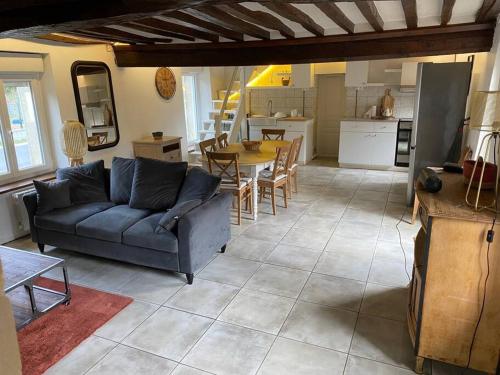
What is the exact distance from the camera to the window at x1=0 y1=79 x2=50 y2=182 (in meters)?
4.15

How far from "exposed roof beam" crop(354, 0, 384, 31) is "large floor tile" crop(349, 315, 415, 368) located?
237 centimetres

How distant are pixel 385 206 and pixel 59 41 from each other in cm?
468

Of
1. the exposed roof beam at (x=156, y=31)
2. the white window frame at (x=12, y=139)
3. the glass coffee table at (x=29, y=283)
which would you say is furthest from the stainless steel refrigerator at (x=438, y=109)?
the white window frame at (x=12, y=139)

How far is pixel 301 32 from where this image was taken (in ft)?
14.4

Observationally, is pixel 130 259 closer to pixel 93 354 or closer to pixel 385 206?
pixel 93 354

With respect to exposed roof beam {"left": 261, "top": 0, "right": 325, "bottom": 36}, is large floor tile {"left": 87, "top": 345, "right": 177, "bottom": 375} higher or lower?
lower

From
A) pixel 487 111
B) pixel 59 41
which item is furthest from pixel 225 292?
pixel 59 41

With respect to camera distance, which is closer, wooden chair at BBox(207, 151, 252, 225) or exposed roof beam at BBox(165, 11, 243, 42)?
exposed roof beam at BBox(165, 11, 243, 42)

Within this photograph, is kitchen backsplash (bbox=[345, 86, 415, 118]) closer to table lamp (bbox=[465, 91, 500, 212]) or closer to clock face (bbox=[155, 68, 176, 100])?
clock face (bbox=[155, 68, 176, 100])

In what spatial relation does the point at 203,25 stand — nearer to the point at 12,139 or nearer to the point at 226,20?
the point at 226,20

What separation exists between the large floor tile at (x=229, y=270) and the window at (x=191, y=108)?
14.5 ft

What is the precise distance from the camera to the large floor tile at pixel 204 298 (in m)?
2.86

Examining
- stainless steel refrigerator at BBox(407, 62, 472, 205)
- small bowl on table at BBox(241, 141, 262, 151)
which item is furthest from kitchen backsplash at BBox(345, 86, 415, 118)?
small bowl on table at BBox(241, 141, 262, 151)

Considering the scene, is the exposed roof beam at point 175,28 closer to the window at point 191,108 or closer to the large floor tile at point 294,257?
the large floor tile at point 294,257
